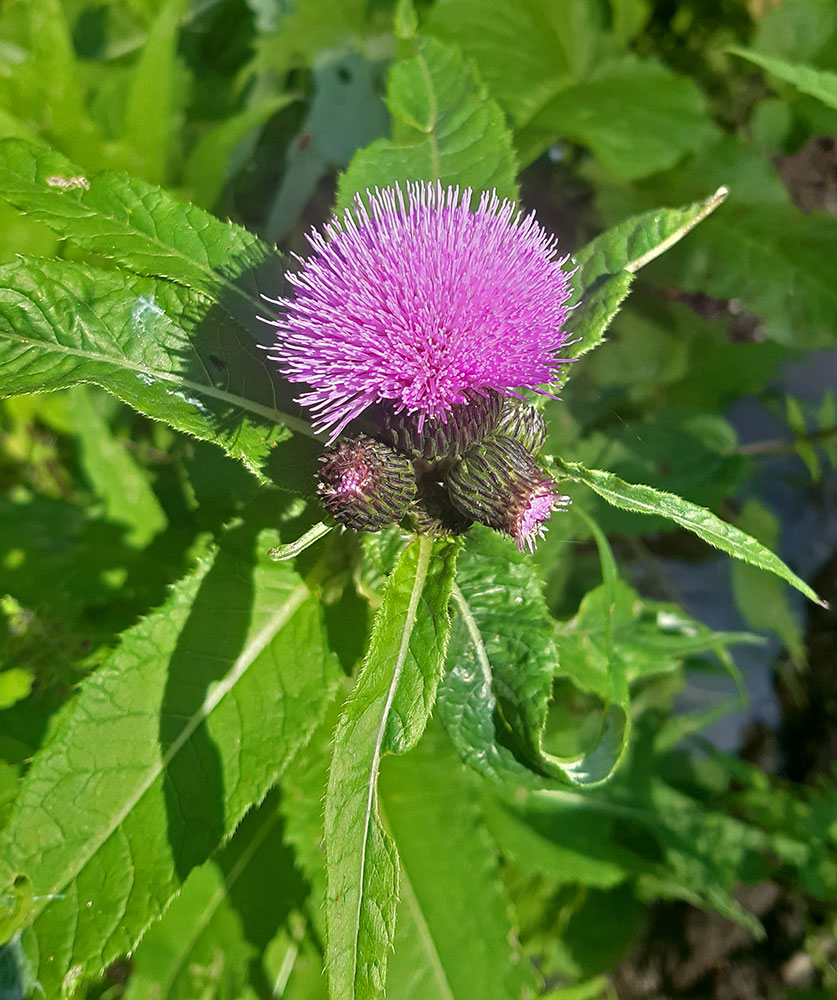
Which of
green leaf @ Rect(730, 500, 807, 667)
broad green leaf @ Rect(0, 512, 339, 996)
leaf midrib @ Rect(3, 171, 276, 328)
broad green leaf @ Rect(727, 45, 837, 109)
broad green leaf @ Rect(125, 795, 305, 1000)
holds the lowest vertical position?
broad green leaf @ Rect(125, 795, 305, 1000)

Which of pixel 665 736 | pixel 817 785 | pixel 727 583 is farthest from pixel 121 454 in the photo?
pixel 817 785

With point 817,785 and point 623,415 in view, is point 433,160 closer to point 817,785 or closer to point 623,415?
point 623,415

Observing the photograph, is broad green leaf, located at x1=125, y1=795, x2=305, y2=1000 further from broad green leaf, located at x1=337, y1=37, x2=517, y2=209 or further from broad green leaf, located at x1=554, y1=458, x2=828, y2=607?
broad green leaf, located at x1=337, y1=37, x2=517, y2=209

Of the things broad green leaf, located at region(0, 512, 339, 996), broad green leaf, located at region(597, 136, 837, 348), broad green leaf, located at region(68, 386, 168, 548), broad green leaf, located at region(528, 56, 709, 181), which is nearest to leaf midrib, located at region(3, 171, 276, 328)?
broad green leaf, located at region(0, 512, 339, 996)

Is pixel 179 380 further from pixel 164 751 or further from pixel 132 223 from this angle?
pixel 164 751

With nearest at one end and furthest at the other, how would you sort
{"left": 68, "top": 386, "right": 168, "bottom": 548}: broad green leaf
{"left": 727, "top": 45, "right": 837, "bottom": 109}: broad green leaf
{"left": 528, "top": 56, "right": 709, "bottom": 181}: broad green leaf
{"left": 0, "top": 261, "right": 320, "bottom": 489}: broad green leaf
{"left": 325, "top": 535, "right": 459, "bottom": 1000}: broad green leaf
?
1. {"left": 325, "top": 535, "right": 459, "bottom": 1000}: broad green leaf
2. {"left": 0, "top": 261, "right": 320, "bottom": 489}: broad green leaf
3. {"left": 727, "top": 45, "right": 837, "bottom": 109}: broad green leaf
4. {"left": 68, "top": 386, "right": 168, "bottom": 548}: broad green leaf
5. {"left": 528, "top": 56, "right": 709, "bottom": 181}: broad green leaf

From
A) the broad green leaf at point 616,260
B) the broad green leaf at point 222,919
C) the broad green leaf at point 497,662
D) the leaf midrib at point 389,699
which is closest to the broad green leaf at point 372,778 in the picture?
the leaf midrib at point 389,699

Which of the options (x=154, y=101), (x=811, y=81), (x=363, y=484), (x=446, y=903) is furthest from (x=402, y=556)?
(x=154, y=101)
